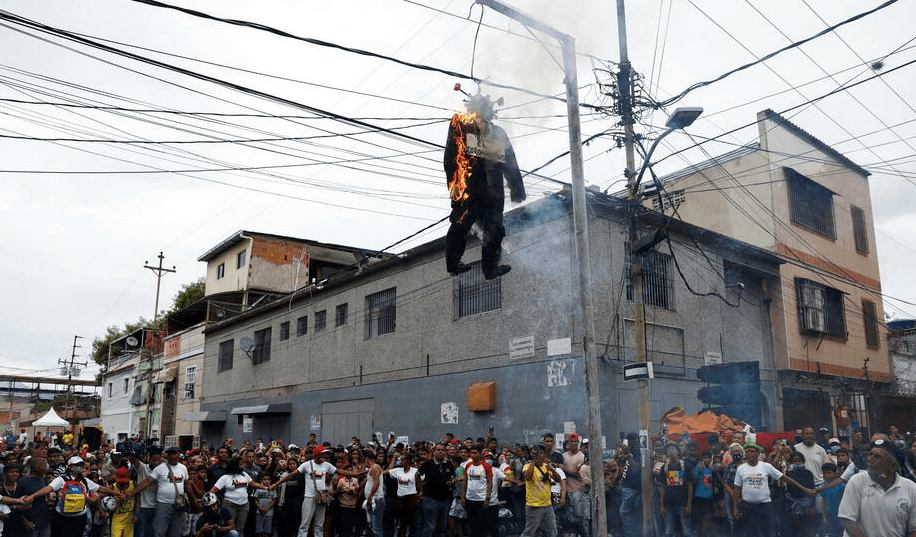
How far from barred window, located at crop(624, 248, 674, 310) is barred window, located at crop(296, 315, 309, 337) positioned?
532 inches

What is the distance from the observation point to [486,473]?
39.2 ft

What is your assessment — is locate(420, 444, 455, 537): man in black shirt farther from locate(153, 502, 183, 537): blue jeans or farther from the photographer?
locate(153, 502, 183, 537): blue jeans

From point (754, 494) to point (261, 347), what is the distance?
2283cm

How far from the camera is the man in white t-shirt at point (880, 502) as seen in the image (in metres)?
5.91

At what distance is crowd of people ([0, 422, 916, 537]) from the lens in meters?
10.6

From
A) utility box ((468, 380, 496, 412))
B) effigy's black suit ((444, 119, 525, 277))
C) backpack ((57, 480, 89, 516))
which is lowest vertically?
backpack ((57, 480, 89, 516))

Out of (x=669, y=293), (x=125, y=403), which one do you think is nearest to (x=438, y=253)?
(x=669, y=293)

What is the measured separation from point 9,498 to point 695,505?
10114 millimetres

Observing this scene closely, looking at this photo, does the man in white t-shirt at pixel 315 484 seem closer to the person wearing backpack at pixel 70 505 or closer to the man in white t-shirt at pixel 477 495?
the man in white t-shirt at pixel 477 495

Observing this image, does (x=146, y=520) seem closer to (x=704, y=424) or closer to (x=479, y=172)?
(x=479, y=172)

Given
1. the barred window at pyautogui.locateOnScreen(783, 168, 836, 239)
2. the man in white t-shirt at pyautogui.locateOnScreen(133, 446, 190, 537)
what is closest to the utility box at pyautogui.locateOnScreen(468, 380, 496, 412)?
the man in white t-shirt at pyautogui.locateOnScreen(133, 446, 190, 537)

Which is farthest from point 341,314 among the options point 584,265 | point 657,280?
point 584,265

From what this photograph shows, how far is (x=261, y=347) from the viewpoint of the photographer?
97.0 ft

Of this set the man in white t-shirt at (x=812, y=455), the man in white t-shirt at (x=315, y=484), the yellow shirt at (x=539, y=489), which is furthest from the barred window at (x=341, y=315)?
the man in white t-shirt at (x=812, y=455)
